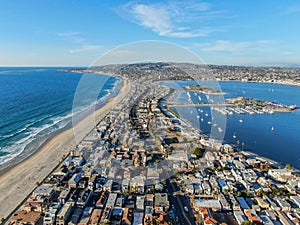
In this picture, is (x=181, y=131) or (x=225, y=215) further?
(x=181, y=131)

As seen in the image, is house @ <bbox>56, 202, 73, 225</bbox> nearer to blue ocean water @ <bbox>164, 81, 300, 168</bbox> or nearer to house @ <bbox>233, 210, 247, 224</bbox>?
house @ <bbox>233, 210, 247, 224</bbox>

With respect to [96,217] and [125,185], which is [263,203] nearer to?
[125,185]

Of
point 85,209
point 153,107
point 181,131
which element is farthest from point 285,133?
point 85,209

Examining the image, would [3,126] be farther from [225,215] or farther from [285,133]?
[285,133]

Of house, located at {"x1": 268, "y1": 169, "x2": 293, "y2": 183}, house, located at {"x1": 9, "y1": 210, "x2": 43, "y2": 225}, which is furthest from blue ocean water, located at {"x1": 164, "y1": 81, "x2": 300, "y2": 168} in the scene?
house, located at {"x1": 9, "y1": 210, "x2": 43, "y2": 225}

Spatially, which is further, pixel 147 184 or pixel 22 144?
pixel 22 144

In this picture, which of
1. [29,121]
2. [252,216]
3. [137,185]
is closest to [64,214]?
[137,185]

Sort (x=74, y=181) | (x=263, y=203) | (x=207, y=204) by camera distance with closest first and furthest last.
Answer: (x=207, y=204), (x=263, y=203), (x=74, y=181)

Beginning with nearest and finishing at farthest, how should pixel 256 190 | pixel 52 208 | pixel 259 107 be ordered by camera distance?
pixel 52 208
pixel 256 190
pixel 259 107
